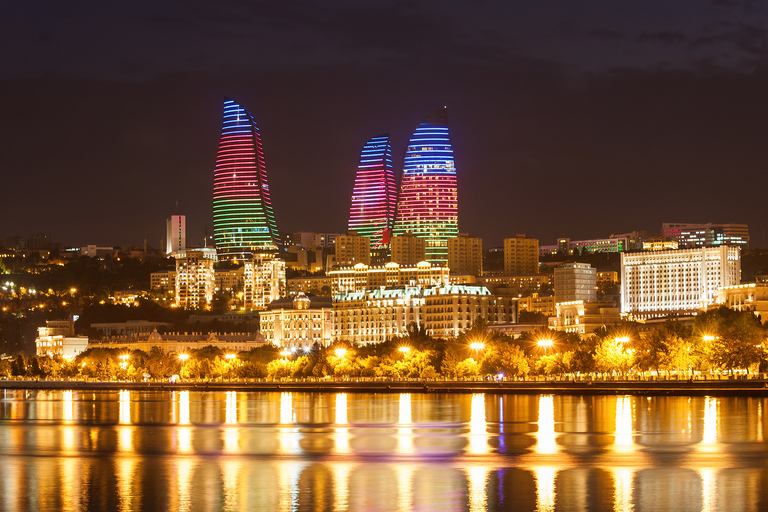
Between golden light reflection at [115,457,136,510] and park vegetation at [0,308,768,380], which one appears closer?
golden light reflection at [115,457,136,510]

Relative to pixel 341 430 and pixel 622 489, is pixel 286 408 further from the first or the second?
pixel 622 489

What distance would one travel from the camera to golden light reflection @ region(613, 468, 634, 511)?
42969 mm

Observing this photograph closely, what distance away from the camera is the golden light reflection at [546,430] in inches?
2388

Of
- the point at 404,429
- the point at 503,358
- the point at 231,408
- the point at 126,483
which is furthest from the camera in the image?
the point at 503,358

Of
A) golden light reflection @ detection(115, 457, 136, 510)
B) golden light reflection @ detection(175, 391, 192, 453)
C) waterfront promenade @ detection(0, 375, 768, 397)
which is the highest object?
golden light reflection @ detection(115, 457, 136, 510)

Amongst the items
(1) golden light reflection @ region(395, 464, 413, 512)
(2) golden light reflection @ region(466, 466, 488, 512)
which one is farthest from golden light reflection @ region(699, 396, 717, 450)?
(1) golden light reflection @ region(395, 464, 413, 512)

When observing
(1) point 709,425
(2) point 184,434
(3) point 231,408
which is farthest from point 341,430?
(3) point 231,408

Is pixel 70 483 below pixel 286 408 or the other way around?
the other way around

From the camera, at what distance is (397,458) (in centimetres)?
5697

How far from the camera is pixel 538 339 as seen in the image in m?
144

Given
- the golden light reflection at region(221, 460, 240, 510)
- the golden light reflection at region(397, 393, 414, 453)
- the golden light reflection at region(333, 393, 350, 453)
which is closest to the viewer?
the golden light reflection at region(221, 460, 240, 510)

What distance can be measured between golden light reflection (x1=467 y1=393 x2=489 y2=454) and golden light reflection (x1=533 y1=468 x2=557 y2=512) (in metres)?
7.92

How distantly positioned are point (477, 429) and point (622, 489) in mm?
25650

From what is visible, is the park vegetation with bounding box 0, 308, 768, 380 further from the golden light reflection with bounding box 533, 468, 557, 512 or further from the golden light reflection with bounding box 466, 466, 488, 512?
the golden light reflection with bounding box 466, 466, 488, 512
